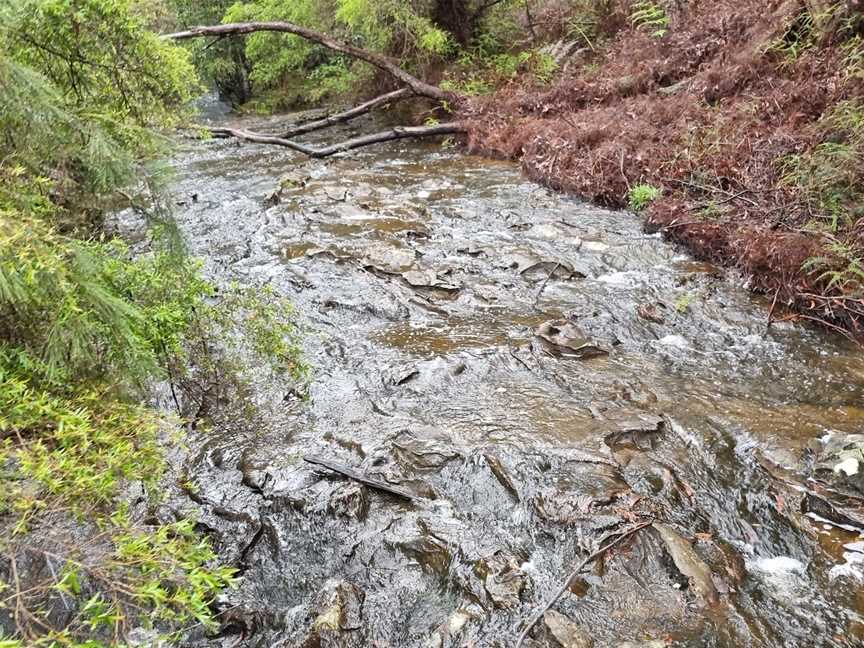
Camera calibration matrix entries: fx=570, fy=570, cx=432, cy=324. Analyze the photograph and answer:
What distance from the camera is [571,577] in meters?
3.44

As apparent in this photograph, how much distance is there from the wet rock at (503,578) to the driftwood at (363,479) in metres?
0.74

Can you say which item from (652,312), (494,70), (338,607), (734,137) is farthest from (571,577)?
(494,70)

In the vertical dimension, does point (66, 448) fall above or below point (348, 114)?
above

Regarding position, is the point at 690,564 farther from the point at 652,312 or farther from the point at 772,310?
the point at 772,310

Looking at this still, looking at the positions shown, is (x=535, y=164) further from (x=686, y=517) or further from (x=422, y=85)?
(x=686, y=517)

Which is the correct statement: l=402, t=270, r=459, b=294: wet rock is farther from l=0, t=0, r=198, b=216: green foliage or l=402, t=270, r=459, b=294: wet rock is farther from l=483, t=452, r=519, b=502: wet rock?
l=0, t=0, r=198, b=216: green foliage

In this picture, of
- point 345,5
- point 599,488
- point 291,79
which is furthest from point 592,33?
point 599,488

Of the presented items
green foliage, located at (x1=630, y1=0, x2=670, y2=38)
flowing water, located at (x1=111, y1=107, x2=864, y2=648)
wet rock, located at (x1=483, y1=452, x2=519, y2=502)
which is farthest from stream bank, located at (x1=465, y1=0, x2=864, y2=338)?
wet rock, located at (x1=483, y1=452, x2=519, y2=502)

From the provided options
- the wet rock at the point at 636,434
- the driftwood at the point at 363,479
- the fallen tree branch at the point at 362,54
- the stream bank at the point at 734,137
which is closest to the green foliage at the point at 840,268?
the stream bank at the point at 734,137

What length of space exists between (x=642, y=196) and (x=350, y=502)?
7390mm

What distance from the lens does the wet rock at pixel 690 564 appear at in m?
3.36

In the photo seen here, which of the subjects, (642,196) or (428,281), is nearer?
(428,281)

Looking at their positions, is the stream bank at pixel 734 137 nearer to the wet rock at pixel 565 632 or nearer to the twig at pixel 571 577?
the twig at pixel 571 577

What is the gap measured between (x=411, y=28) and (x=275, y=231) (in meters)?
10.6
